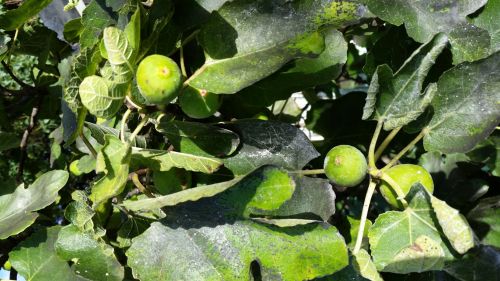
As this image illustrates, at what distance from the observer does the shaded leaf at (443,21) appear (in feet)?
3.40

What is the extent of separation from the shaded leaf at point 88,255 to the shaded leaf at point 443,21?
29.2 inches

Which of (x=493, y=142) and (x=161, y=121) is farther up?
(x=161, y=121)

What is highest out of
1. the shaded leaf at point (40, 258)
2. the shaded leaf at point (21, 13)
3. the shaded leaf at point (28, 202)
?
the shaded leaf at point (21, 13)

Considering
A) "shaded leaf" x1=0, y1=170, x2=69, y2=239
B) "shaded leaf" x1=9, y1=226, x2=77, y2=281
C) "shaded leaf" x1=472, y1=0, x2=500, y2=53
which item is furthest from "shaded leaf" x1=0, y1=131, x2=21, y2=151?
"shaded leaf" x1=472, y1=0, x2=500, y2=53

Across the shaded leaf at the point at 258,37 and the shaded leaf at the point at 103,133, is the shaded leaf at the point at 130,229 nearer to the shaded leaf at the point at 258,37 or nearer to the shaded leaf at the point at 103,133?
the shaded leaf at the point at 103,133

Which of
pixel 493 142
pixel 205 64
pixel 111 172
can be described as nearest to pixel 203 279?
pixel 111 172

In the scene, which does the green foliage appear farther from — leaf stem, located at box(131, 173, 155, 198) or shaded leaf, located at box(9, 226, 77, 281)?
shaded leaf, located at box(9, 226, 77, 281)

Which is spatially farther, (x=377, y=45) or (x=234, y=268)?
(x=377, y=45)

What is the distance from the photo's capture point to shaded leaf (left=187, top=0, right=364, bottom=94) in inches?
37.8

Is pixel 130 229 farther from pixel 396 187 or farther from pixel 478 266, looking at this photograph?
pixel 478 266

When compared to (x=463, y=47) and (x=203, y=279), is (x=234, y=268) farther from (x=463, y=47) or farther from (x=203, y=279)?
(x=463, y=47)

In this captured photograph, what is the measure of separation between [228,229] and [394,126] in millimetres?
386

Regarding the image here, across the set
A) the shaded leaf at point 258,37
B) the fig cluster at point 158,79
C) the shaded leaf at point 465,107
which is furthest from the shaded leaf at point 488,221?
the fig cluster at point 158,79

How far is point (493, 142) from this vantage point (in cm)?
123
